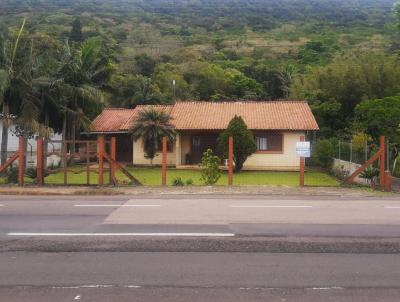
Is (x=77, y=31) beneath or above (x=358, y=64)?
above

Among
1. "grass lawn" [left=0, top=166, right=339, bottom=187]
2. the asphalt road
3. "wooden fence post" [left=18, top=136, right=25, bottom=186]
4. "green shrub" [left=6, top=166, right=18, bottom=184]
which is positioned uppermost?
"wooden fence post" [left=18, top=136, right=25, bottom=186]

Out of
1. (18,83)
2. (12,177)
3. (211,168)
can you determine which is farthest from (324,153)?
(12,177)

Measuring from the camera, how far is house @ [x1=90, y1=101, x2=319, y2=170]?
3391cm

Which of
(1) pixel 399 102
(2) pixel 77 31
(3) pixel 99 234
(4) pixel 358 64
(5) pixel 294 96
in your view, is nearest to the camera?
(3) pixel 99 234

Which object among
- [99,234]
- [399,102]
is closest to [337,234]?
[99,234]

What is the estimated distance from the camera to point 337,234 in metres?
9.48

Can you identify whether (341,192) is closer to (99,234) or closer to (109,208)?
(109,208)

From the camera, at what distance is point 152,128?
110ft

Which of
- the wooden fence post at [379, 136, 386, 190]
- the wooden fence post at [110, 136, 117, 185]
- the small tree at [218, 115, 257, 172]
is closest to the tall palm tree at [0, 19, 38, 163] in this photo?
the wooden fence post at [110, 136, 117, 185]

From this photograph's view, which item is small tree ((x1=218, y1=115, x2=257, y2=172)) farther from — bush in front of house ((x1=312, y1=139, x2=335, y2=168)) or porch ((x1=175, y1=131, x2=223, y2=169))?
porch ((x1=175, y1=131, x2=223, y2=169))

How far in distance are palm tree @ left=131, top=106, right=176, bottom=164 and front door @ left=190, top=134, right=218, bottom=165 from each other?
2.15 metres

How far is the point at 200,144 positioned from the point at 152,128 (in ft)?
11.8
